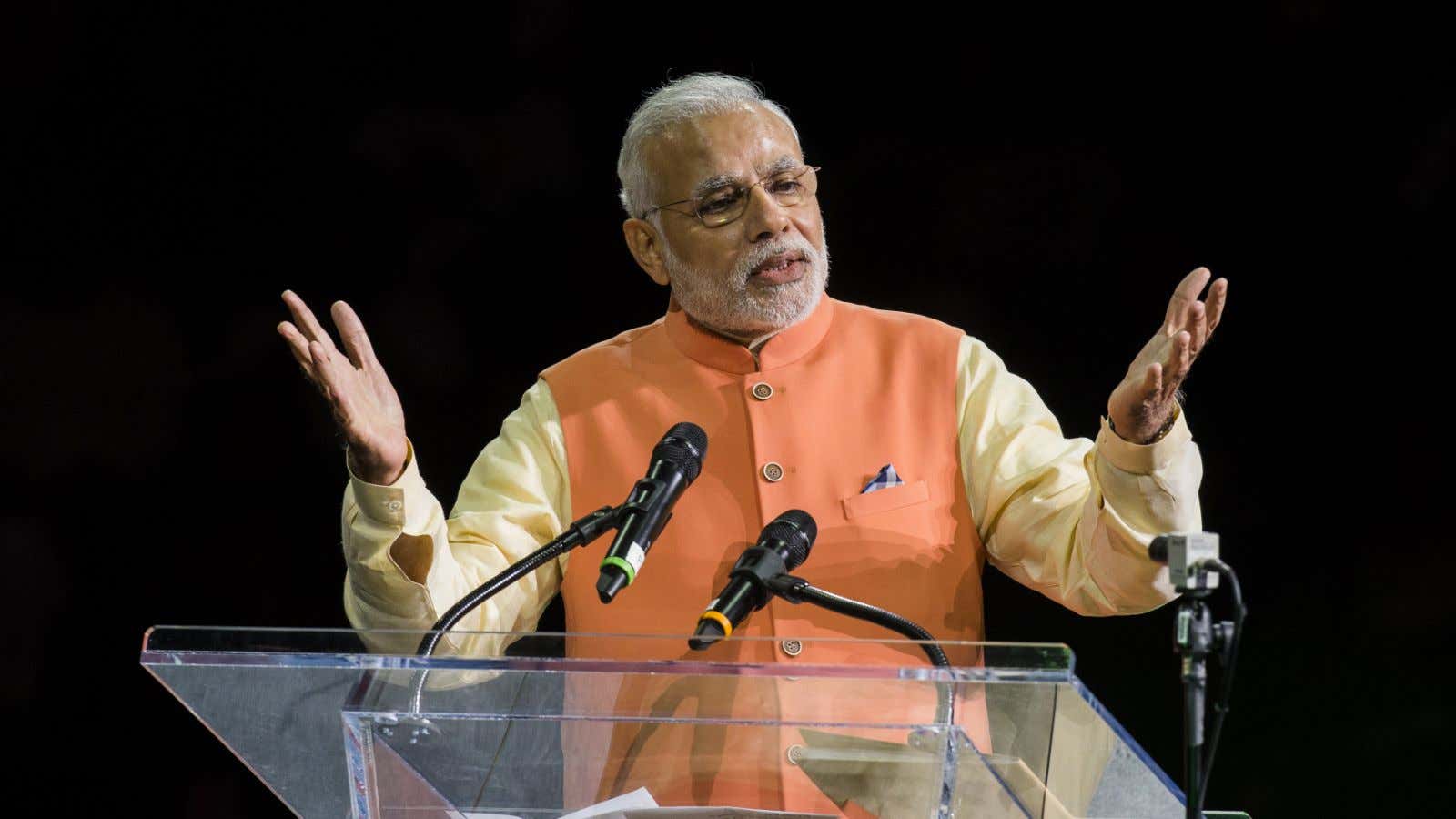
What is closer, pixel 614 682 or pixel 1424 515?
pixel 614 682

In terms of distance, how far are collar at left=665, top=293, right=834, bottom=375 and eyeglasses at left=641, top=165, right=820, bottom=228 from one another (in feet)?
0.62

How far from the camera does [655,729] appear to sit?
5.17ft

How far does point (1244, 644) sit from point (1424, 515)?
1.47ft

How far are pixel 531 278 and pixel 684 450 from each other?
149 cm

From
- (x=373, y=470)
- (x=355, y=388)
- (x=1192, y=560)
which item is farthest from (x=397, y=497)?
(x=1192, y=560)

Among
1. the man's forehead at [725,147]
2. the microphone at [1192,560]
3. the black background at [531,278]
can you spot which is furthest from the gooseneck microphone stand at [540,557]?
the black background at [531,278]

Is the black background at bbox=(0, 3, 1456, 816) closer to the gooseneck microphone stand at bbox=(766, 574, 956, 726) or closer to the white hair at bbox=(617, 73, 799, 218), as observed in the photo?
the white hair at bbox=(617, 73, 799, 218)

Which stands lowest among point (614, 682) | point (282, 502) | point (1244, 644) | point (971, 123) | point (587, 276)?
point (1244, 644)

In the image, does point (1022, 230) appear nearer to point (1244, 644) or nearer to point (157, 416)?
point (1244, 644)

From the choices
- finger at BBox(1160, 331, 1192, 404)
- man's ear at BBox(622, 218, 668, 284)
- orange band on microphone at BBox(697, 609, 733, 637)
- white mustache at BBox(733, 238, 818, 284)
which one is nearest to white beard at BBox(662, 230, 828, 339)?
white mustache at BBox(733, 238, 818, 284)

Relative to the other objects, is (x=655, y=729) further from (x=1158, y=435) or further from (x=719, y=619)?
(x=1158, y=435)

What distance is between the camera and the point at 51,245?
3.34 metres

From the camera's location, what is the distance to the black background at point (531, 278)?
3287mm

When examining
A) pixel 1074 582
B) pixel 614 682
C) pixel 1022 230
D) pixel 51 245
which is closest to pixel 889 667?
pixel 614 682
